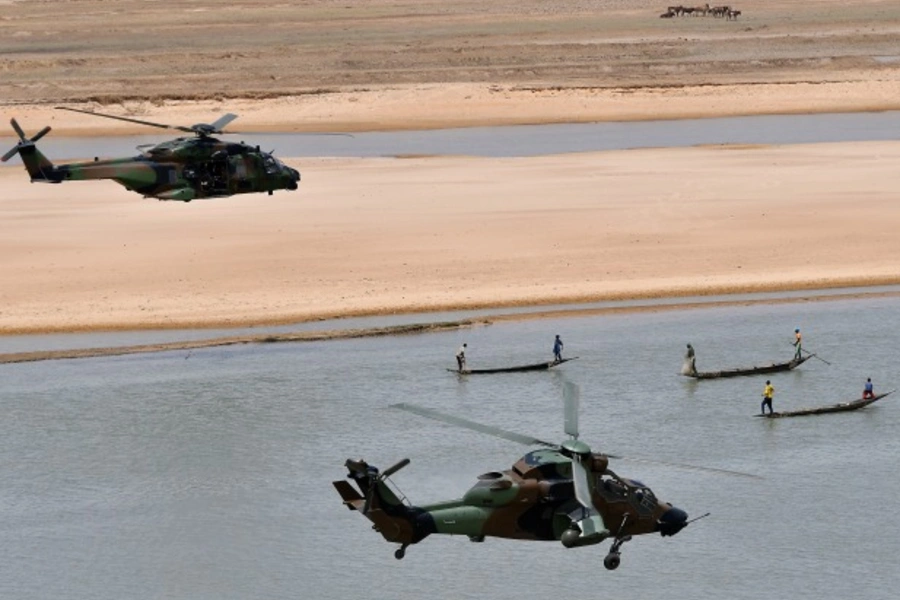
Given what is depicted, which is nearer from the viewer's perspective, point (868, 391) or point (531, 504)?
point (531, 504)

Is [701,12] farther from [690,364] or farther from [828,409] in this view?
[828,409]

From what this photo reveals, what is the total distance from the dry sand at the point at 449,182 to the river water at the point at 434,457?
4.32 m

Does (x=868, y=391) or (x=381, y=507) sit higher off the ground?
(x=381, y=507)

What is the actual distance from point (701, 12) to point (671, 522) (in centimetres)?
10068

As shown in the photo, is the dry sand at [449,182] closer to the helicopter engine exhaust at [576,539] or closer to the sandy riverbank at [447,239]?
the sandy riverbank at [447,239]

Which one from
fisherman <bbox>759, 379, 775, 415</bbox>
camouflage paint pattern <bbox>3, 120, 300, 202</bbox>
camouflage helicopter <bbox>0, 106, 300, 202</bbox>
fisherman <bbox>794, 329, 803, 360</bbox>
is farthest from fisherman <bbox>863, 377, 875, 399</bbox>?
camouflage paint pattern <bbox>3, 120, 300, 202</bbox>

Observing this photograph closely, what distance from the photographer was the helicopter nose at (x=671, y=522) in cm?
3462

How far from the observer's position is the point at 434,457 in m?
45.1

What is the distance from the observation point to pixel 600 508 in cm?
3397

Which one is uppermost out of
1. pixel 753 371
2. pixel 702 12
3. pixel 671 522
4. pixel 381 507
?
pixel 702 12

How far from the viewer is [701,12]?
5172 inches

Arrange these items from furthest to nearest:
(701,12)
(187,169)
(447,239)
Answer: (701,12) < (447,239) < (187,169)

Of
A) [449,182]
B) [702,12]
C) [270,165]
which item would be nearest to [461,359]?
[270,165]

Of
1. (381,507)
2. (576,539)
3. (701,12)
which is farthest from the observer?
(701,12)
